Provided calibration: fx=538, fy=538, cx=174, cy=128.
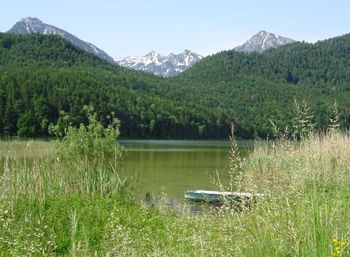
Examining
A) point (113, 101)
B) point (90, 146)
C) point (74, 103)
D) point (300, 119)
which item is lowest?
point (90, 146)

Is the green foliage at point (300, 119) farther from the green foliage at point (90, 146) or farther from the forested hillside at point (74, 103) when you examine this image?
the forested hillside at point (74, 103)

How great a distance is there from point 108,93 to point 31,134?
40.4 meters

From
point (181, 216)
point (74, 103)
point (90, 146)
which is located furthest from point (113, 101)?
point (181, 216)

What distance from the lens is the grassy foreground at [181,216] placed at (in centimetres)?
409

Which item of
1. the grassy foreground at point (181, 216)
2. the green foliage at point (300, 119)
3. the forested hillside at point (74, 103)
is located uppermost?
the forested hillside at point (74, 103)

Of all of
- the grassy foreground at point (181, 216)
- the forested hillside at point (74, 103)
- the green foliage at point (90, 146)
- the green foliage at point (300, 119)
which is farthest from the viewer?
the forested hillside at point (74, 103)

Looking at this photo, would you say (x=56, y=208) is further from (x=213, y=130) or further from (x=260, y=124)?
(x=260, y=124)

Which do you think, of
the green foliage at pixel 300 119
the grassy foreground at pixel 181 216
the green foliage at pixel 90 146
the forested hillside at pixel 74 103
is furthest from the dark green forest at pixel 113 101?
the green foliage at pixel 300 119

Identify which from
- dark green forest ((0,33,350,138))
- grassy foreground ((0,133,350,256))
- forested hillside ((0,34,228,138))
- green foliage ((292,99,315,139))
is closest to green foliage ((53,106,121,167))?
grassy foreground ((0,133,350,256))

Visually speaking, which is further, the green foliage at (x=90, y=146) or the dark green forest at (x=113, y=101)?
the dark green forest at (x=113, y=101)

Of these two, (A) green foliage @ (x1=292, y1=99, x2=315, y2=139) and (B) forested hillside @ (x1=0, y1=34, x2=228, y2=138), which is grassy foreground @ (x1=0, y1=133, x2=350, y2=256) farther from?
(B) forested hillside @ (x1=0, y1=34, x2=228, y2=138)

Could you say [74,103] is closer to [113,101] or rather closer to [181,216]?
[113,101]

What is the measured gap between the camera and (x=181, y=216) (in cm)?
1094

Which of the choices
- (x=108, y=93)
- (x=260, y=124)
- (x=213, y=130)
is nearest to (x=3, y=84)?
(x=108, y=93)
